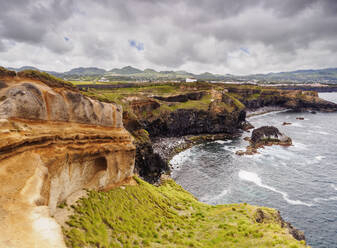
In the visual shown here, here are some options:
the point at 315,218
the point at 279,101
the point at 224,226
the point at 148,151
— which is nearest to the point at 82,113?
the point at 224,226

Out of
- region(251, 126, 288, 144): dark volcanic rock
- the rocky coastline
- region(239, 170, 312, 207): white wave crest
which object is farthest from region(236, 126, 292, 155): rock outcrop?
the rocky coastline

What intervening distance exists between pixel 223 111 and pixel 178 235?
83142 millimetres

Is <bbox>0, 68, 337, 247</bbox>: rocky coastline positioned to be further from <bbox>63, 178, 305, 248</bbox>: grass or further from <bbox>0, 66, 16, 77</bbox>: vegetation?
<bbox>63, 178, 305, 248</bbox>: grass

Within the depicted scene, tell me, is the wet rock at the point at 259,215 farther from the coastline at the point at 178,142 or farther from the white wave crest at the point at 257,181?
the coastline at the point at 178,142

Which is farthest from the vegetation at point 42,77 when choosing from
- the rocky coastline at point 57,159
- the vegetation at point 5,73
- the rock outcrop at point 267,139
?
the rock outcrop at point 267,139

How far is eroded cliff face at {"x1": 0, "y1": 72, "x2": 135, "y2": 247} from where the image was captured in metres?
10.2

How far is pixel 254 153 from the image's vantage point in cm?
6944

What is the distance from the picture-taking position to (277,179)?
52344mm

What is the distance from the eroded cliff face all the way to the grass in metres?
2.23

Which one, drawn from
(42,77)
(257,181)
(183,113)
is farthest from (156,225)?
(183,113)

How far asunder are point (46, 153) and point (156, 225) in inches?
511

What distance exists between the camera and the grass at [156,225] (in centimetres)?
1534

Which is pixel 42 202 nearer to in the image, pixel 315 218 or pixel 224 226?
pixel 224 226

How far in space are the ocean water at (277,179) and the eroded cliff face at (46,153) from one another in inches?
1199
